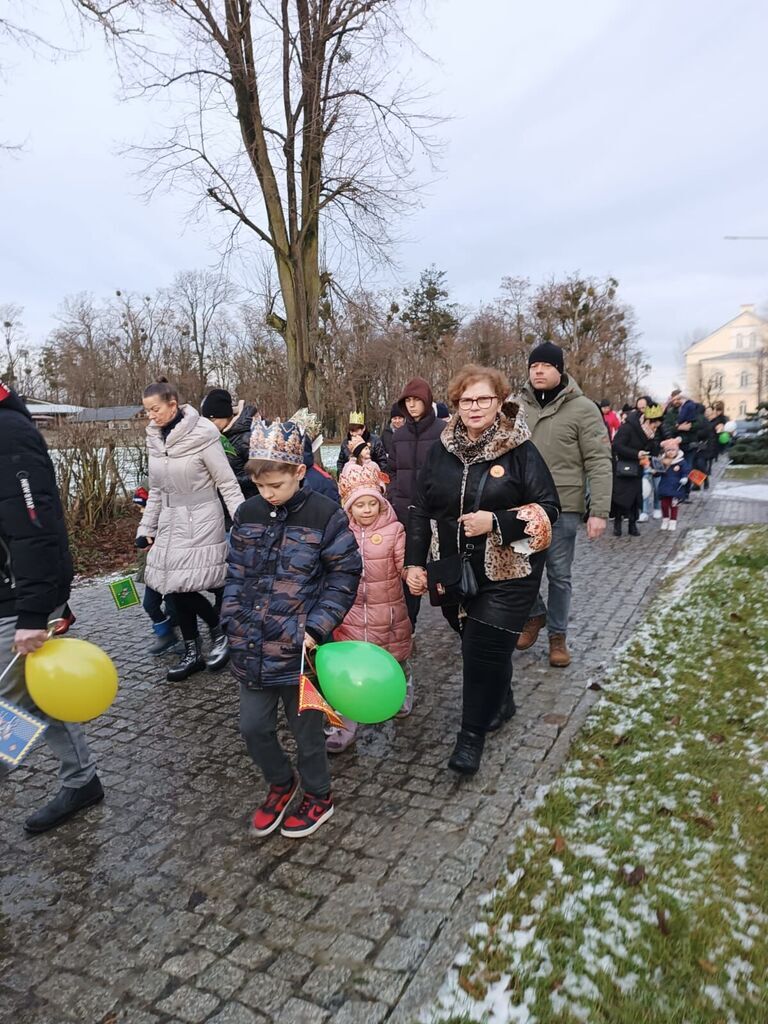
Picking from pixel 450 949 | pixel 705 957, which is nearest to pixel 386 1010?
pixel 450 949

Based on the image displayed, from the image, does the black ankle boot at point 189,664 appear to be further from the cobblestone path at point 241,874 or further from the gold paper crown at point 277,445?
the gold paper crown at point 277,445

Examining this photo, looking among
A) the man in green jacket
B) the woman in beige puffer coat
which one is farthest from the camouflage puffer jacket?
the man in green jacket

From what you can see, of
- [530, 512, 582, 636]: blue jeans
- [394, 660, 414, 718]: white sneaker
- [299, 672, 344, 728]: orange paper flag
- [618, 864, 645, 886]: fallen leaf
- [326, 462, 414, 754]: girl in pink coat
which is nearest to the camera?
[618, 864, 645, 886]: fallen leaf

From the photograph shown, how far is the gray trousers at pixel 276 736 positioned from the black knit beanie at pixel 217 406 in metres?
2.99

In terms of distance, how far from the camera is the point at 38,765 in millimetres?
3865

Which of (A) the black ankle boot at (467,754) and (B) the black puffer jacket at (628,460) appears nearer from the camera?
(A) the black ankle boot at (467,754)

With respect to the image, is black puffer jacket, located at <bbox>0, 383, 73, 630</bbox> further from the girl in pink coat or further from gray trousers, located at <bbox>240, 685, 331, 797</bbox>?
the girl in pink coat

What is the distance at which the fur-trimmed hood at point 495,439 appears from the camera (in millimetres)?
3264

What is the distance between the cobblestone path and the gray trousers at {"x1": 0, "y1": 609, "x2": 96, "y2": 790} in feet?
0.74

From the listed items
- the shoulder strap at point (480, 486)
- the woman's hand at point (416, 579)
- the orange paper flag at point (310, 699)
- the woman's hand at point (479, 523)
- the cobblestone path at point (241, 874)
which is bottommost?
the cobblestone path at point (241, 874)

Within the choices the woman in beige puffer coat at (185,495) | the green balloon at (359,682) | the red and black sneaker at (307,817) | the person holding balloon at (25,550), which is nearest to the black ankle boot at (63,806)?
the person holding balloon at (25,550)

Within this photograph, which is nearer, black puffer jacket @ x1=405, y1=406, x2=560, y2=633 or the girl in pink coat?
black puffer jacket @ x1=405, y1=406, x2=560, y2=633

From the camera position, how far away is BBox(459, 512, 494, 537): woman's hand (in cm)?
317

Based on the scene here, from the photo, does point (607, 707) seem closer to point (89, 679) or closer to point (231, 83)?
point (89, 679)
